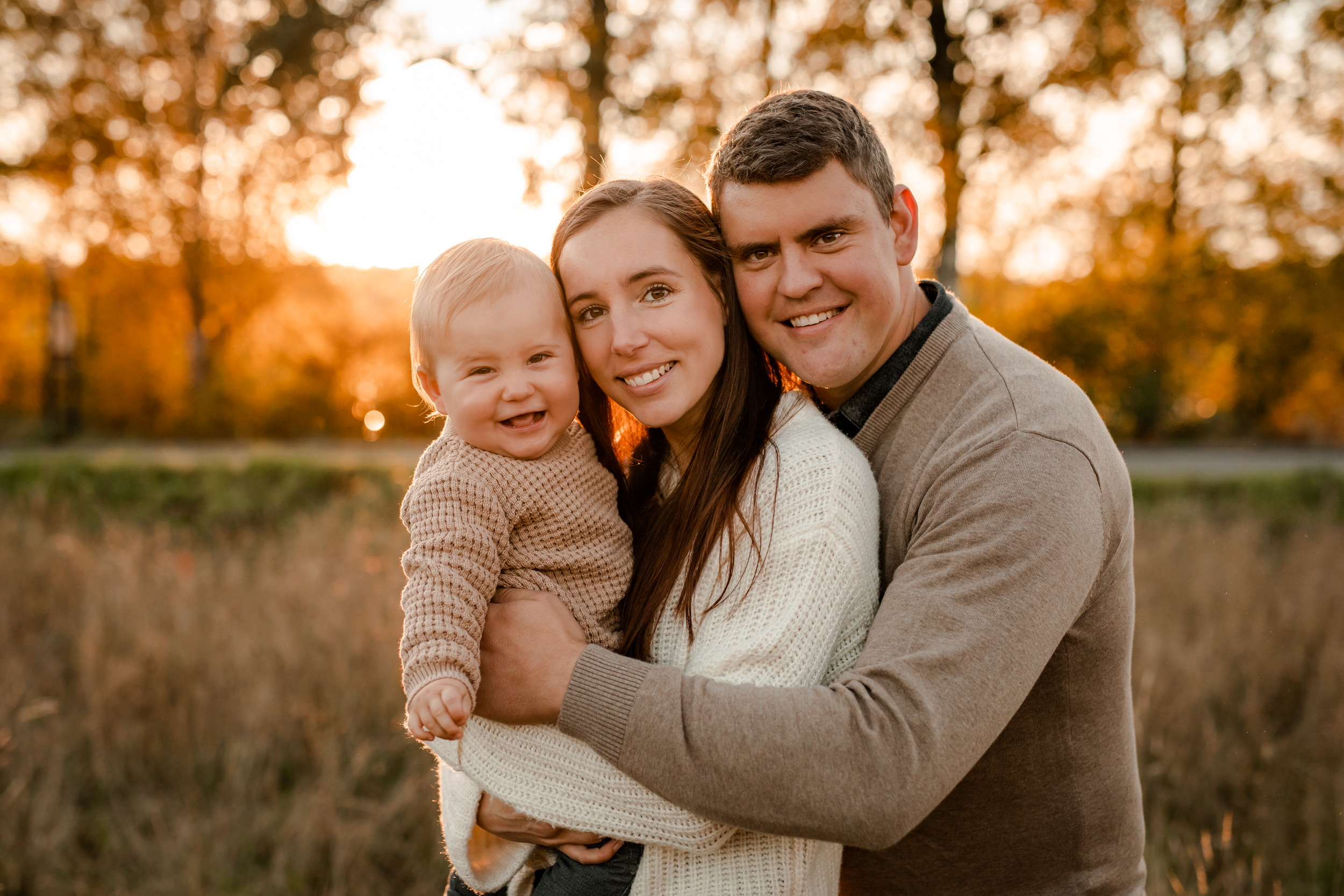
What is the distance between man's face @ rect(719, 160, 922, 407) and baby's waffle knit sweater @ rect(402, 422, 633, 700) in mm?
553

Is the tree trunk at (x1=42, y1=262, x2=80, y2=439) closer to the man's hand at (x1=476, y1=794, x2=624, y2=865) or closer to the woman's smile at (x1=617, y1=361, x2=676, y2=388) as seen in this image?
the woman's smile at (x1=617, y1=361, x2=676, y2=388)

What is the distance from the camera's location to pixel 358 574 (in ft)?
18.7

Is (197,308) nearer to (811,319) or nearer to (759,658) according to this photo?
(811,319)

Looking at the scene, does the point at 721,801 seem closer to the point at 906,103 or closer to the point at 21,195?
the point at 906,103

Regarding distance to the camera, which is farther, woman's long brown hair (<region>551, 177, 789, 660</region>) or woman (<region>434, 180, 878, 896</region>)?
woman's long brown hair (<region>551, 177, 789, 660</region>)

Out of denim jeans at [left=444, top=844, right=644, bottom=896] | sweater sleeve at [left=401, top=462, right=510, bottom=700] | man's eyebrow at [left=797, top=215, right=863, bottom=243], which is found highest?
man's eyebrow at [left=797, top=215, right=863, bottom=243]

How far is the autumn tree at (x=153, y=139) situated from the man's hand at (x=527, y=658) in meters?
11.5

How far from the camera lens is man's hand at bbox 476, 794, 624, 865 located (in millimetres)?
1736

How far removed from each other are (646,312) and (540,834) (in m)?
1.12

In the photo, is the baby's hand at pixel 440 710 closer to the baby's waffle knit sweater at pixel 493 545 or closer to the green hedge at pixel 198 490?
the baby's waffle knit sweater at pixel 493 545

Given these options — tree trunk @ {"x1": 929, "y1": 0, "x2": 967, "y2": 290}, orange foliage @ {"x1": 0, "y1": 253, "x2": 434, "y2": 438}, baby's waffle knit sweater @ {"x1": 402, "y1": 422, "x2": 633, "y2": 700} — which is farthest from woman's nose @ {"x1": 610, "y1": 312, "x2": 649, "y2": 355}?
orange foliage @ {"x1": 0, "y1": 253, "x2": 434, "y2": 438}

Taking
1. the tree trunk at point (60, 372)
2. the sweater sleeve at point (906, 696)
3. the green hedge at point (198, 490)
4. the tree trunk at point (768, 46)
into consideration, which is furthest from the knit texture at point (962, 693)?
the tree trunk at point (60, 372)

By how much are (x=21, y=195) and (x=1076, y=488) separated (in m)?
16.8

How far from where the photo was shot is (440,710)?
160cm
